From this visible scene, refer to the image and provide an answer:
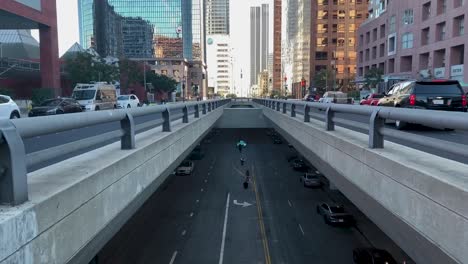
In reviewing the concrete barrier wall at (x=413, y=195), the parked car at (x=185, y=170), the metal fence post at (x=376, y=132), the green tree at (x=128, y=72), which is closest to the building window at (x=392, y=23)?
the green tree at (x=128, y=72)

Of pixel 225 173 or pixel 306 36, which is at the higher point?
pixel 306 36

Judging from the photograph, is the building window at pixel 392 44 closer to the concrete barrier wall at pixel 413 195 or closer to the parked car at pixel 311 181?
the parked car at pixel 311 181

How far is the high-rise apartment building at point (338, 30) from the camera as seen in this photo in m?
116

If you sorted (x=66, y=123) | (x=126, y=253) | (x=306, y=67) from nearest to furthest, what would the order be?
(x=66, y=123)
(x=126, y=253)
(x=306, y=67)

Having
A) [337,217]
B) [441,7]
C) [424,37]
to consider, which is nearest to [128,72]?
[424,37]

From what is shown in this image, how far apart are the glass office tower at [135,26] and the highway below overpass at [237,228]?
127 metres

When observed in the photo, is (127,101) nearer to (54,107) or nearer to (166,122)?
(54,107)

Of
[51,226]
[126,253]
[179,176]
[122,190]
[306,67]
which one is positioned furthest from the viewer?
[306,67]

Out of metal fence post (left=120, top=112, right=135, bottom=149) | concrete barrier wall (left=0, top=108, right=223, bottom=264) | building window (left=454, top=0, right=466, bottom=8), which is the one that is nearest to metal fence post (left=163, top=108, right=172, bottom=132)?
concrete barrier wall (left=0, top=108, right=223, bottom=264)

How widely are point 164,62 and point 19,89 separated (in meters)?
89.9

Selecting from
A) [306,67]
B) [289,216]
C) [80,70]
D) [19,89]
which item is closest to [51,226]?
[289,216]

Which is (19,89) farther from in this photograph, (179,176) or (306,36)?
(306,36)

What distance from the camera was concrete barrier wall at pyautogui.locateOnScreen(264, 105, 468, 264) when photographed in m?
3.32

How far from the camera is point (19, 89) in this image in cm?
6450
